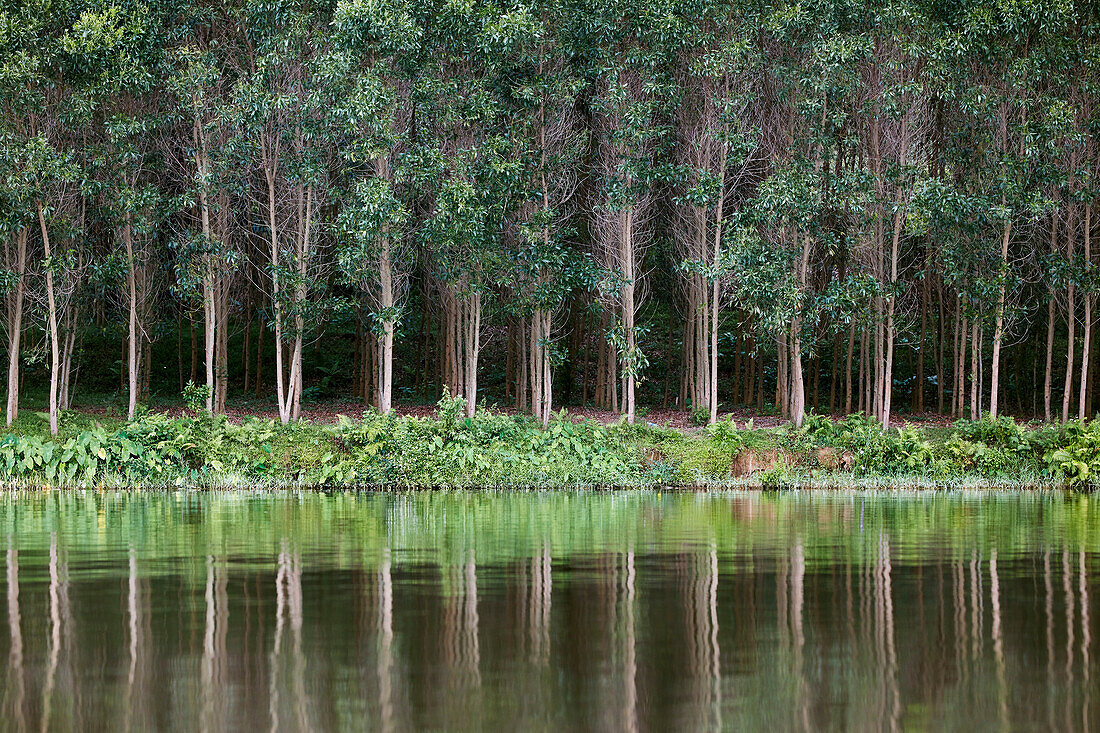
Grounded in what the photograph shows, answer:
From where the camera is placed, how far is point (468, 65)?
28172mm

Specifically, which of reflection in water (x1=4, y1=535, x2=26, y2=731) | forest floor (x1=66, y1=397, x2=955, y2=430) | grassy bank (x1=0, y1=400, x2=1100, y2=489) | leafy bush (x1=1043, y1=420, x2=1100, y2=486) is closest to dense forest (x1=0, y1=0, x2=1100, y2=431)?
forest floor (x1=66, y1=397, x2=955, y2=430)

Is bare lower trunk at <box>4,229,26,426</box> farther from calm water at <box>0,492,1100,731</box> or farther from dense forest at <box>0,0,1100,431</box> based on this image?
calm water at <box>0,492,1100,731</box>

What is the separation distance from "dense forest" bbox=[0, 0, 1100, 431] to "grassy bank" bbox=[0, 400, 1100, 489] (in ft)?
10.4

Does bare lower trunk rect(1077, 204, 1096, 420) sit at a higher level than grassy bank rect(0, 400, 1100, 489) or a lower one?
higher

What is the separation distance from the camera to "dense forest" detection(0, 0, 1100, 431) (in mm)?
26750

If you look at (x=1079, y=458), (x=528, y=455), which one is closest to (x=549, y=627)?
(x=528, y=455)

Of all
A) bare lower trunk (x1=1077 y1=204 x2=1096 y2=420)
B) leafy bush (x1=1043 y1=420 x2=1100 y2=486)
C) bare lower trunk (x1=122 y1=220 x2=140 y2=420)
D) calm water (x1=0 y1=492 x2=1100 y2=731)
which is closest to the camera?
calm water (x1=0 y1=492 x2=1100 y2=731)

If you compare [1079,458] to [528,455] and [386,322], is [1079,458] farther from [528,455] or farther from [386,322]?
[386,322]

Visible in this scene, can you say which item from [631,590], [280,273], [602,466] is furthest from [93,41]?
[631,590]

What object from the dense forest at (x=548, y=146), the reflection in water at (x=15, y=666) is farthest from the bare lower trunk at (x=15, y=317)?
the reflection in water at (x=15, y=666)

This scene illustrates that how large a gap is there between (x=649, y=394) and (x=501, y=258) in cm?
1518

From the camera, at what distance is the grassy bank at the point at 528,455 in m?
22.7

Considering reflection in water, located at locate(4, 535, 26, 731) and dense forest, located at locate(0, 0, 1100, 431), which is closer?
reflection in water, located at locate(4, 535, 26, 731)

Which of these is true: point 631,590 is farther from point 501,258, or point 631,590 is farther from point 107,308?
point 107,308
